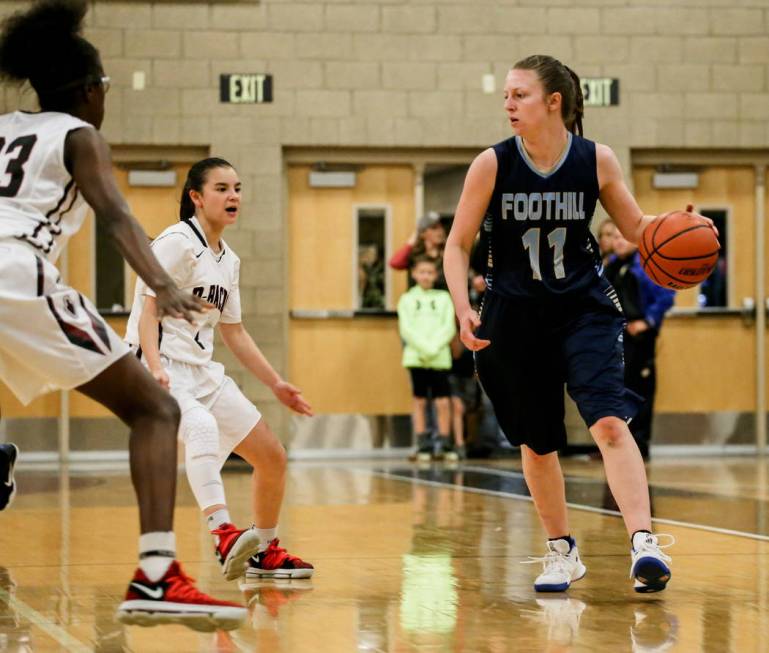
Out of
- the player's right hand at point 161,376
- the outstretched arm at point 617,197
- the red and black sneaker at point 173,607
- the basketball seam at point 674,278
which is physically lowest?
the red and black sneaker at point 173,607

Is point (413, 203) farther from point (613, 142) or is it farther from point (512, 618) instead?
point (512, 618)

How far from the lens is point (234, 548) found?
4770 millimetres

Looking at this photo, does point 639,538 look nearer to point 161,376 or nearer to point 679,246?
point 679,246

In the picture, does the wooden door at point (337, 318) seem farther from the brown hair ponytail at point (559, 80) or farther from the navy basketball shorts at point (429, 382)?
the brown hair ponytail at point (559, 80)

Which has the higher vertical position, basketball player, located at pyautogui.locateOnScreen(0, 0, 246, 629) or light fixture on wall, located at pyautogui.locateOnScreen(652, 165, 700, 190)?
light fixture on wall, located at pyautogui.locateOnScreen(652, 165, 700, 190)

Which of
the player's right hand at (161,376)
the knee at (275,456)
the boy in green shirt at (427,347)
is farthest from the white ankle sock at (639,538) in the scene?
the boy in green shirt at (427,347)

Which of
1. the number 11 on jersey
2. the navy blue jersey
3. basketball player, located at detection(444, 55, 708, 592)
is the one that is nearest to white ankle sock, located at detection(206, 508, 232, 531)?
basketball player, located at detection(444, 55, 708, 592)

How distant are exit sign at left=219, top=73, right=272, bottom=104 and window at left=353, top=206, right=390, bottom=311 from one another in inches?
50.2

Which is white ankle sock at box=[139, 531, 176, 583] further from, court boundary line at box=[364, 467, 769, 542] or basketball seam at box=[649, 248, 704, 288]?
court boundary line at box=[364, 467, 769, 542]

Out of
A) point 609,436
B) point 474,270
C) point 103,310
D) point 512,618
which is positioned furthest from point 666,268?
point 103,310

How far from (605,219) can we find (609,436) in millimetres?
7711

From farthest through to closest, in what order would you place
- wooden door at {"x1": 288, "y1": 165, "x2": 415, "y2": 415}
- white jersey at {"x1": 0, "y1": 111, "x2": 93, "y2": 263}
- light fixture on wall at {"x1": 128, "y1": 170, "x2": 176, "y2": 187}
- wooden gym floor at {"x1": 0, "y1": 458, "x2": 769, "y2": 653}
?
wooden door at {"x1": 288, "y1": 165, "x2": 415, "y2": 415} → light fixture on wall at {"x1": 128, "y1": 170, "x2": 176, "y2": 187} → wooden gym floor at {"x1": 0, "y1": 458, "x2": 769, "y2": 653} → white jersey at {"x1": 0, "y1": 111, "x2": 93, "y2": 263}

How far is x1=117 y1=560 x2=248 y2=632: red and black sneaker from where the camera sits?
346 centimetres

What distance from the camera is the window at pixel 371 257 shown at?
41.2ft
